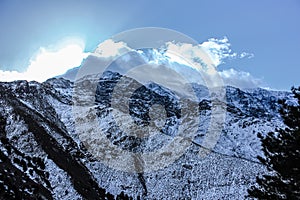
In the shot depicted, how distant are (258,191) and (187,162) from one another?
166m

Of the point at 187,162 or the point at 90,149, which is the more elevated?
the point at 90,149

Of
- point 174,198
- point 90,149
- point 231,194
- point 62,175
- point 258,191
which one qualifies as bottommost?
point 258,191

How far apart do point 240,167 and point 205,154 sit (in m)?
24.4

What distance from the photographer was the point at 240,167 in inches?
7121

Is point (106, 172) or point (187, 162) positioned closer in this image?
point (106, 172)

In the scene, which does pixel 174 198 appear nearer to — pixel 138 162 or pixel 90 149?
pixel 138 162

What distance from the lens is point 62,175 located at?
4892 inches

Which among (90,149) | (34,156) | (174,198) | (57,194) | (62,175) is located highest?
(90,149)

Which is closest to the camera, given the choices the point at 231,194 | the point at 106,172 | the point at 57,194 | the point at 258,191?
the point at 258,191

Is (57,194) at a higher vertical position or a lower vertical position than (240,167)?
higher

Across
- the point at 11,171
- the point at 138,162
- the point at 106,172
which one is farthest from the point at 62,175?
the point at 138,162

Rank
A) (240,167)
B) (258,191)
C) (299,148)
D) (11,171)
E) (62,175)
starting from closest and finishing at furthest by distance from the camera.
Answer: (299,148), (258,191), (11,171), (62,175), (240,167)

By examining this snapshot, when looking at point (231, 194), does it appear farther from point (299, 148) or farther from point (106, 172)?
point (299, 148)

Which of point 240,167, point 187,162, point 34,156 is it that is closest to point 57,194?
point 34,156
